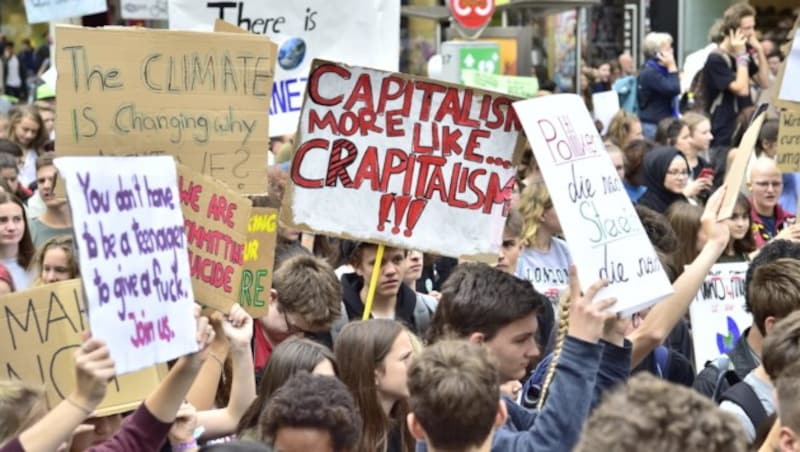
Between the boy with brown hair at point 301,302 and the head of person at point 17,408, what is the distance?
6.32ft

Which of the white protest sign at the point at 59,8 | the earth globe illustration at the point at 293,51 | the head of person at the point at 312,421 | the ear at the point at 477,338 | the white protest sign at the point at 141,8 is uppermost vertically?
the earth globe illustration at the point at 293,51

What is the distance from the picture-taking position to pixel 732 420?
266cm

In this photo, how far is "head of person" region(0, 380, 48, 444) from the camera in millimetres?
4109

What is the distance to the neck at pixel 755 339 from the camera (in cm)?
549

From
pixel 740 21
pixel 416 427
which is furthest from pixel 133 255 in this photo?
pixel 740 21

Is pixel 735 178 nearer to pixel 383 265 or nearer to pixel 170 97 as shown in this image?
pixel 383 265

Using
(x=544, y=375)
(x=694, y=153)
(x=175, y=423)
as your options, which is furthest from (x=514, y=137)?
(x=694, y=153)

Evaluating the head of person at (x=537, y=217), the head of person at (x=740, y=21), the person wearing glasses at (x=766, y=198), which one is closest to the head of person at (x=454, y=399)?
the head of person at (x=537, y=217)

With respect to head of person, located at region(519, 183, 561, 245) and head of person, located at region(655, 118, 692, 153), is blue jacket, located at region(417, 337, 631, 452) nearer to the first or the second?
head of person, located at region(519, 183, 561, 245)

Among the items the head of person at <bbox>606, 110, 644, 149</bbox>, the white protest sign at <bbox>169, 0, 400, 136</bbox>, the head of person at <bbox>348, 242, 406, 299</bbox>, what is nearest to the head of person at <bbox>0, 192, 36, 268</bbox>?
the white protest sign at <bbox>169, 0, 400, 136</bbox>

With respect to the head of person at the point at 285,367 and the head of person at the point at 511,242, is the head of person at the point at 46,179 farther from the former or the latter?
the head of person at the point at 285,367

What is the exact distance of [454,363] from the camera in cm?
386

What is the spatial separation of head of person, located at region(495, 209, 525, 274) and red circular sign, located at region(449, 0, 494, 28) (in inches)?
308

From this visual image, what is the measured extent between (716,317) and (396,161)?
6.01 feet
